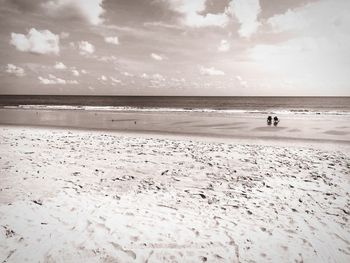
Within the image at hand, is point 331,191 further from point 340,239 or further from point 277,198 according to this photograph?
point 340,239

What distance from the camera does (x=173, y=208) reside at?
6.26 metres

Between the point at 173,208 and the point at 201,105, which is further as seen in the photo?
the point at 201,105

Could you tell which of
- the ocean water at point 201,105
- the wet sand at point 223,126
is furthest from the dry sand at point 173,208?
the ocean water at point 201,105

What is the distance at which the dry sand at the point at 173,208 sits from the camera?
466 centimetres

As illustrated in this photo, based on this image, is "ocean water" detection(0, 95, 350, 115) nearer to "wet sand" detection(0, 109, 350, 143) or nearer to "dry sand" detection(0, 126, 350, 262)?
"wet sand" detection(0, 109, 350, 143)

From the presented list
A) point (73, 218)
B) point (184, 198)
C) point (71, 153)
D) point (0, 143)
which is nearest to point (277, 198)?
point (184, 198)

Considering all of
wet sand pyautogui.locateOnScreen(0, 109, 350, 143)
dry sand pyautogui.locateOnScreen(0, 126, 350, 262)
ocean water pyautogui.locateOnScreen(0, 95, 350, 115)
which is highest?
ocean water pyautogui.locateOnScreen(0, 95, 350, 115)

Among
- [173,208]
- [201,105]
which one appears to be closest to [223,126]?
[173,208]

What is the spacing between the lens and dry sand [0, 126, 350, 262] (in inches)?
183

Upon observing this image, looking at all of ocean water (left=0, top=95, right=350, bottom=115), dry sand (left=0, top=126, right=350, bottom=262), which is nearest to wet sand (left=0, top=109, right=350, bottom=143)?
dry sand (left=0, top=126, right=350, bottom=262)

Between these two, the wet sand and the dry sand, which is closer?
the dry sand

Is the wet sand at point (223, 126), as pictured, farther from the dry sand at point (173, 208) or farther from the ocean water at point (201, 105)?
the ocean water at point (201, 105)

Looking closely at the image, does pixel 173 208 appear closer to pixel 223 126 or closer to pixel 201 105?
pixel 223 126

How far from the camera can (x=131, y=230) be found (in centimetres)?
525
